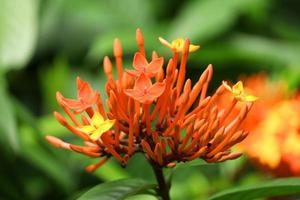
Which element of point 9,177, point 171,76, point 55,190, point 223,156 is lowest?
point 55,190

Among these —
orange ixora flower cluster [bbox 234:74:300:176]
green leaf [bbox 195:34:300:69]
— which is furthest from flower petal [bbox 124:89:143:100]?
green leaf [bbox 195:34:300:69]

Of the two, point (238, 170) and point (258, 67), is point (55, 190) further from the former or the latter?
point (258, 67)

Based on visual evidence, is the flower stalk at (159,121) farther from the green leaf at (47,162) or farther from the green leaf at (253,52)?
the green leaf at (253,52)

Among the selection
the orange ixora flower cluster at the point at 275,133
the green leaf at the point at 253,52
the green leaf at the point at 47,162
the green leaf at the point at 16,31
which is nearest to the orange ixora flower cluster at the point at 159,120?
the orange ixora flower cluster at the point at 275,133

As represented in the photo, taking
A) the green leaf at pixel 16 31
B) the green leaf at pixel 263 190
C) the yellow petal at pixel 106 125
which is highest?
the yellow petal at pixel 106 125

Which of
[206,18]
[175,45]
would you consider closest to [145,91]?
[175,45]

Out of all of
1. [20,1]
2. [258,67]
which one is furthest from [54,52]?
[20,1]

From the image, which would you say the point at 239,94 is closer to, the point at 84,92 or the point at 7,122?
the point at 84,92
